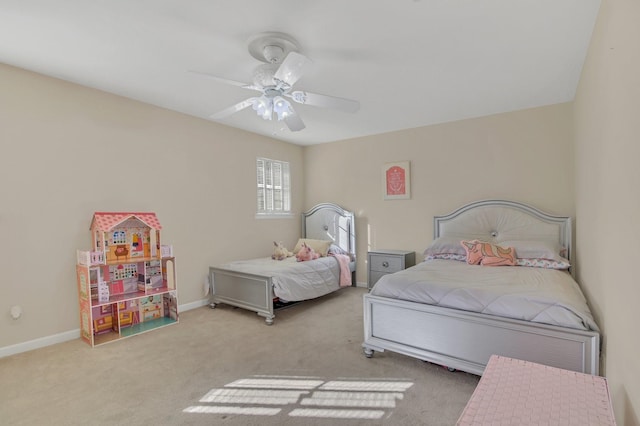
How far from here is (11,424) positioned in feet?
5.93

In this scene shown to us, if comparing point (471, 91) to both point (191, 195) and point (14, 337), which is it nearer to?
point (191, 195)

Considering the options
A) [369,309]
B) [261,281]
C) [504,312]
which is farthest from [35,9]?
[504,312]

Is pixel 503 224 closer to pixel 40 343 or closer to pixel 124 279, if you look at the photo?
pixel 124 279

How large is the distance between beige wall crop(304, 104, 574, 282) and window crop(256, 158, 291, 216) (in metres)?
0.47

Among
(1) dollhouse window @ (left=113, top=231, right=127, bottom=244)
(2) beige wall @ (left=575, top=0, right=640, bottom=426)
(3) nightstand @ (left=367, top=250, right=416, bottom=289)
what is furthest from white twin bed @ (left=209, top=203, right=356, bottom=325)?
(2) beige wall @ (left=575, top=0, right=640, bottom=426)

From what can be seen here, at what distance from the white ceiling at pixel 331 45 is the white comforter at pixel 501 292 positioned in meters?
1.79

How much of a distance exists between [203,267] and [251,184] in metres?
1.42

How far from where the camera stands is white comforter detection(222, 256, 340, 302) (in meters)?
3.56

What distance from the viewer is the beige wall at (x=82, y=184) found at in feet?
8.89

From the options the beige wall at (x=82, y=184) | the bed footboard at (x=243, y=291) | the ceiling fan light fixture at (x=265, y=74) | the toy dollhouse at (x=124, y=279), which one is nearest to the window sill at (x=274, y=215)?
the beige wall at (x=82, y=184)

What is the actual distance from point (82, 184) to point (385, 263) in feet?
11.9

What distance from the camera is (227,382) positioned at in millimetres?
2254

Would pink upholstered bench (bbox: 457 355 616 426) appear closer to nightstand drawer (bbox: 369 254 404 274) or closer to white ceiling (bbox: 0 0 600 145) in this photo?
white ceiling (bbox: 0 0 600 145)

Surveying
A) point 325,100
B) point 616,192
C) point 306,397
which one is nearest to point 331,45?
point 325,100
